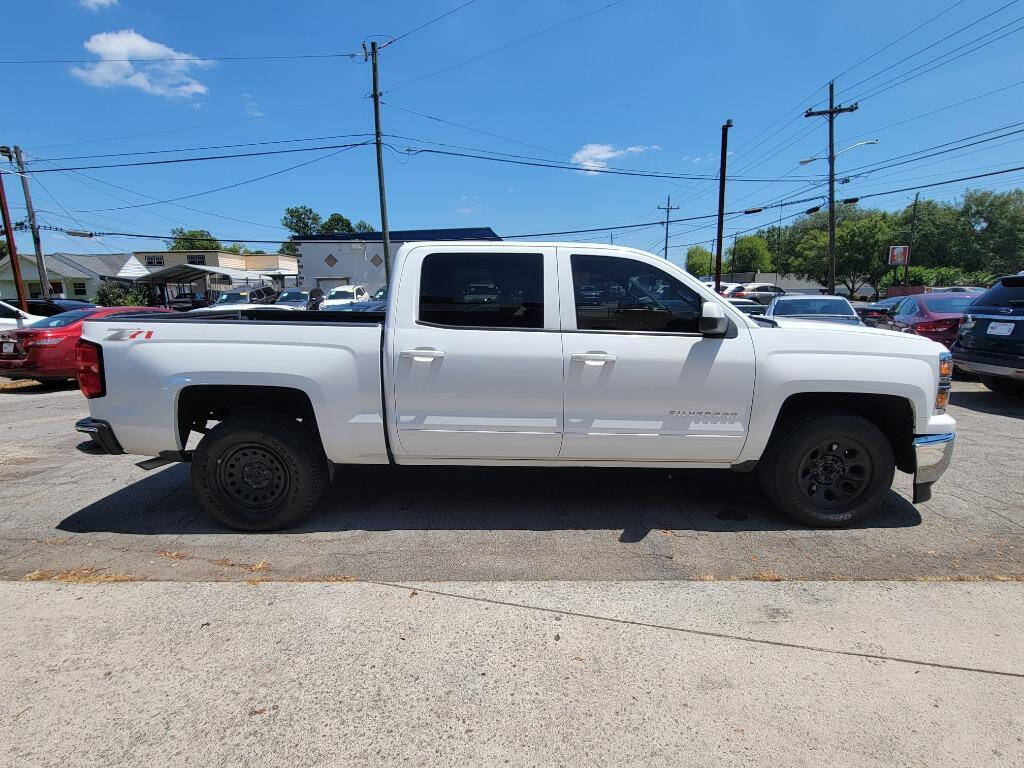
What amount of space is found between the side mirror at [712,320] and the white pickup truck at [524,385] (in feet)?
0.05

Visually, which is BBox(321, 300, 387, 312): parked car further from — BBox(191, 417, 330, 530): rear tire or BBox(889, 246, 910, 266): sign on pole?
BBox(889, 246, 910, 266): sign on pole

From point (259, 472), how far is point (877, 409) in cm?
434

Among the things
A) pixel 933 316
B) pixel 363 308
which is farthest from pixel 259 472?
pixel 933 316

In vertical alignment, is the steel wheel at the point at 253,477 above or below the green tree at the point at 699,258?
below

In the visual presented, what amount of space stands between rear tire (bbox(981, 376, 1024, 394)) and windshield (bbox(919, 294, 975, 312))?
8.72 feet

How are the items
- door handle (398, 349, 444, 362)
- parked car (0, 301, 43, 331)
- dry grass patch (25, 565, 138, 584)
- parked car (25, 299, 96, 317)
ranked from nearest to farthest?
dry grass patch (25, 565, 138, 584) < door handle (398, 349, 444, 362) < parked car (0, 301, 43, 331) < parked car (25, 299, 96, 317)

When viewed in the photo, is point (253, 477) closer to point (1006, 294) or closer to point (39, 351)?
point (39, 351)

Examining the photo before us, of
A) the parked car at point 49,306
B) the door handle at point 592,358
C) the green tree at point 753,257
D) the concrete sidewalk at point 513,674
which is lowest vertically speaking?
the concrete sidewalk at point 513,674

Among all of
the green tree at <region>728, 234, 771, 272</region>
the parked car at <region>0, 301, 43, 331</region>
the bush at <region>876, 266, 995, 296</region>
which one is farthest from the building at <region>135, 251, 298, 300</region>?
the green tree at <region>728, 234, 771, 272</region>

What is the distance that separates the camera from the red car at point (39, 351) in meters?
9.09

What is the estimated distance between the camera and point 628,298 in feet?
12.1

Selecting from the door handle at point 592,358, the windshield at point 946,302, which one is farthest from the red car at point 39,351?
the windshield at point 946,302

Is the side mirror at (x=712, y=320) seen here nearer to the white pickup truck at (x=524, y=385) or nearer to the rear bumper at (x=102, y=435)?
the white pickup truck at (x=524, y=385)

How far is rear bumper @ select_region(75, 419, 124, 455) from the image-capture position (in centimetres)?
366
